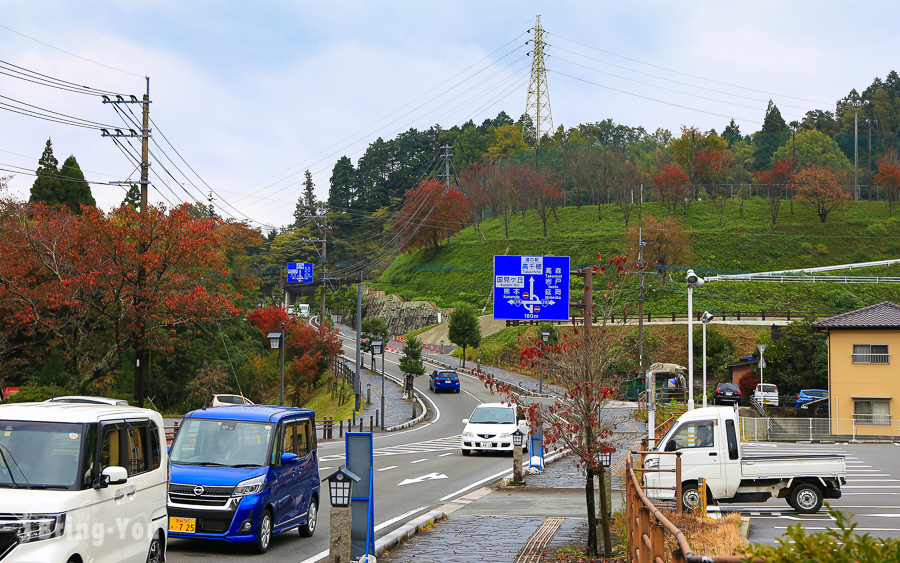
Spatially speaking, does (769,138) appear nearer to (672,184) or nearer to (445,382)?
(672,184)

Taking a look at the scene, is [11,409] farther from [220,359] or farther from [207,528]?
[220,359]

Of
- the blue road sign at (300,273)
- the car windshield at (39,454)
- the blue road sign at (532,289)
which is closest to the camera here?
the car windshield at (39,454)

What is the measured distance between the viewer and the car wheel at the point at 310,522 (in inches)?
470

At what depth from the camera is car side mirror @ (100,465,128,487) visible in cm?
719

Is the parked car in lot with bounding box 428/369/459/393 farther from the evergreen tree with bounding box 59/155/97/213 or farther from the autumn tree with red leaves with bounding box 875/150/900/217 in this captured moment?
the autumn tree with red leaves with bounding box 875/150/900/217

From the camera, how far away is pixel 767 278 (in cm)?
7862

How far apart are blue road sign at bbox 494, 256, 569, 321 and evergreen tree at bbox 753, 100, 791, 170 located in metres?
102

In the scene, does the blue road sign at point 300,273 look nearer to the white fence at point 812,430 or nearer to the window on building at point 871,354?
the white fence at point 812,430

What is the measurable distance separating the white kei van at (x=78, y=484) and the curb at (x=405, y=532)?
3.16 m

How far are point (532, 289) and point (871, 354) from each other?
831 inches

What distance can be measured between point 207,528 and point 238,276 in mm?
51468

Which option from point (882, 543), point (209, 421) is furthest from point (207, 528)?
point (882, 543)

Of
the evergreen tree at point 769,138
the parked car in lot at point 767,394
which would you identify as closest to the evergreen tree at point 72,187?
the parked car in lot at point 767,394

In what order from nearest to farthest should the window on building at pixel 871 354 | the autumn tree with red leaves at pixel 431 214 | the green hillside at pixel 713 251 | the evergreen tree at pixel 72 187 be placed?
the window on building at pixel 871 354, the evergreen tree at pixel 72 187, the green hillside at pixel 713 251, the autumn tree with red leaves at pixel 431 214
